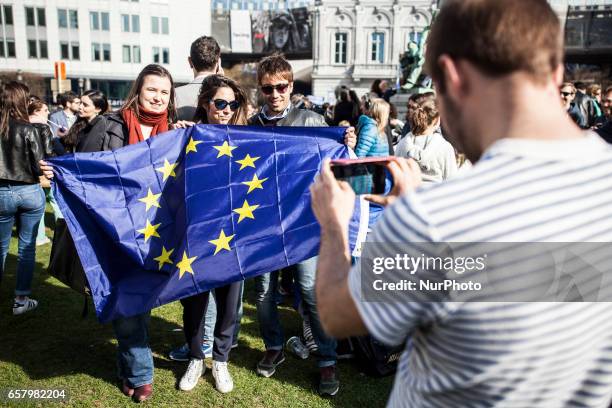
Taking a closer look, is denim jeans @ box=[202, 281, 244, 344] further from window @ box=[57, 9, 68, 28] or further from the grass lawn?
window @ box=[57, 9, 68, 28]

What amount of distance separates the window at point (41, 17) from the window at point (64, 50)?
239cm

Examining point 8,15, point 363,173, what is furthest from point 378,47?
point 363,173

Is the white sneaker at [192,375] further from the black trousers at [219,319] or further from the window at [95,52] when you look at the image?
the window at [95,52]

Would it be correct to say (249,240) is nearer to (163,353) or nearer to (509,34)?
(163,353)

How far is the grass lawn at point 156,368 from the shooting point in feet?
11.0

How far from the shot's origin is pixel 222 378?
11.4 feet

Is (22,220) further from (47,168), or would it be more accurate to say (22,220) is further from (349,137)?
(349,137)

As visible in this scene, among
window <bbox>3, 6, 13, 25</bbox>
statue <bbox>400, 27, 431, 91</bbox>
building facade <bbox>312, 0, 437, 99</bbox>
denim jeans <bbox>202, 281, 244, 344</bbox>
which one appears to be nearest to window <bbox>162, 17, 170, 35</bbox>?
window <bbox>3, 6, 13, 25</bbox>

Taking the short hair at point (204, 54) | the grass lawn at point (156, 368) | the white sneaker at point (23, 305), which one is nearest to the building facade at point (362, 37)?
the short hair at point (204, 54)

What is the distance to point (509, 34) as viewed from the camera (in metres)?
0.92

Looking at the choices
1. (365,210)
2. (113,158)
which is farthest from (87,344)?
(365,210)

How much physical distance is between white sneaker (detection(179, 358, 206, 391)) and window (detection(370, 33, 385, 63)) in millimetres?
50720

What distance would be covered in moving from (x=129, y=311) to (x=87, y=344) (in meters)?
1.38

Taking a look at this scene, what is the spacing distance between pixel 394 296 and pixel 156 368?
10.7 feet
